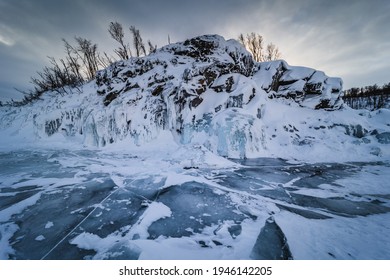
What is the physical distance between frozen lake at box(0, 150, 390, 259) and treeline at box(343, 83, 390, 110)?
81.5 feet

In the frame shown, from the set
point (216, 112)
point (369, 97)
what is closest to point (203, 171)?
point (216, 112)

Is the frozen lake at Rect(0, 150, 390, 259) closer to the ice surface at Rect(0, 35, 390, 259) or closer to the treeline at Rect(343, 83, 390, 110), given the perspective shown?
the ice surface at Rect(0, 35, 390, 259)

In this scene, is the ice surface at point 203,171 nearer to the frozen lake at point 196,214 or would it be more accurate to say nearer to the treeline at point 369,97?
the frozen lake at point 196,214

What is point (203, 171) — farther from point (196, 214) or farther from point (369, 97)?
point (369, 97)

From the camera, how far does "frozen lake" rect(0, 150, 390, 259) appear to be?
6.93 ft

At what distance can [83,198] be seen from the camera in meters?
3.60

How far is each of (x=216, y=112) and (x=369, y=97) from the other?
1094 inches

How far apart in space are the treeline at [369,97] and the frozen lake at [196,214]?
24.8m

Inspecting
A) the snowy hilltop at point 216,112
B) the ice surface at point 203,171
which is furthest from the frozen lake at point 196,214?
the snowy hilltop at point 216,112

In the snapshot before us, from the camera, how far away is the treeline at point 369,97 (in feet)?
71.9

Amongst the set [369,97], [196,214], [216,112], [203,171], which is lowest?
[196,214]

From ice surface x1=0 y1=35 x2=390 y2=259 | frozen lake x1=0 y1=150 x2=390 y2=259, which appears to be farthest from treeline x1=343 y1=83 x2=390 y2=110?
frozen lake x1=0 y1=150 x2=390 y2=259

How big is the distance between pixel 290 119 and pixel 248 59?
639cm

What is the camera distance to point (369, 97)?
23.9 metres
